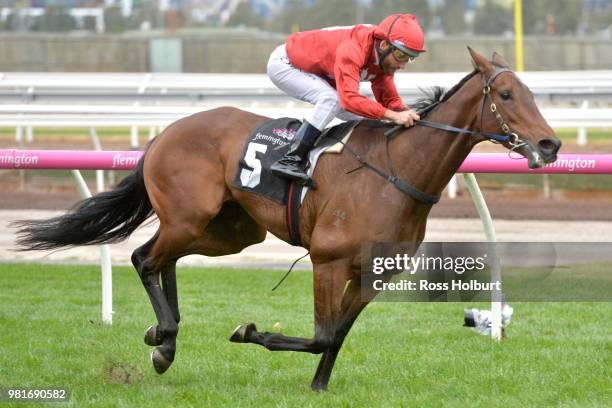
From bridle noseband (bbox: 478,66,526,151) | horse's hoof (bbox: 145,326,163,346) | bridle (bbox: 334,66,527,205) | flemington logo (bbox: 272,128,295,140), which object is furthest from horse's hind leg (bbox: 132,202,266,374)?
bridle noseband (bbox: 478,66,526,151)

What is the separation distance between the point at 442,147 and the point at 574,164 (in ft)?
3.99

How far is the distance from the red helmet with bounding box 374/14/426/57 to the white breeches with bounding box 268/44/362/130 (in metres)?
0.45

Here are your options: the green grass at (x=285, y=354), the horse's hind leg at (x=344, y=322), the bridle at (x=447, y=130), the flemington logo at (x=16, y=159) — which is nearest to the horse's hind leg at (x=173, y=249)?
the green grass at (x=285, y=354)

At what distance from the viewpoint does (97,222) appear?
5.94 m

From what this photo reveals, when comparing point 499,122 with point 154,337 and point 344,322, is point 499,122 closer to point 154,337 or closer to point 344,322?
point 344,322

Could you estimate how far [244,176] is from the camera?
5309mm

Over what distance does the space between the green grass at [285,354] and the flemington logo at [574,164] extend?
1.06 meters

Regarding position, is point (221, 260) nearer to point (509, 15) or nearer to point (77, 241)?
point (77, 241)

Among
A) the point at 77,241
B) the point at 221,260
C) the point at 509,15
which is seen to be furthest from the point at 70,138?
the point at 509,15

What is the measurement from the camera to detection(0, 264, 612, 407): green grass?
498 cm

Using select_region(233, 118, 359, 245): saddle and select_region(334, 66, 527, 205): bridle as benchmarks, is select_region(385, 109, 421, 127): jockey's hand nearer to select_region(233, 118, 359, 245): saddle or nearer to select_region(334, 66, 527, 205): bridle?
select_region(334, 66, 527, 205): bridle

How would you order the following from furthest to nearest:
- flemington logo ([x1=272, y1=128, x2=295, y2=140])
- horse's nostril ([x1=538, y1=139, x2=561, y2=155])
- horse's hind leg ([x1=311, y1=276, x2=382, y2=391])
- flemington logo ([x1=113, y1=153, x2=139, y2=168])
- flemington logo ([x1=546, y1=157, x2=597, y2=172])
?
Answer: flemington logo ([x1=113, y1=153, x2=139, y2=168]), flemington logo ([x1=546, y1=157, x2=597, y2=172]), flemington logo ([x1=272, y1=128, x2=295, y2=140]), horse's hind leg ([x1=311, y1=276, x2=382, y2=391]), horse's nostril ([x1=538, y1=139, x2=561, y2=155])

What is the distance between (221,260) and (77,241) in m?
3.85

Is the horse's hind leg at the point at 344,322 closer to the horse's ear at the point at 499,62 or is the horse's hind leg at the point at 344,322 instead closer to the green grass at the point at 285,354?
the green grass at the point at 285,354
